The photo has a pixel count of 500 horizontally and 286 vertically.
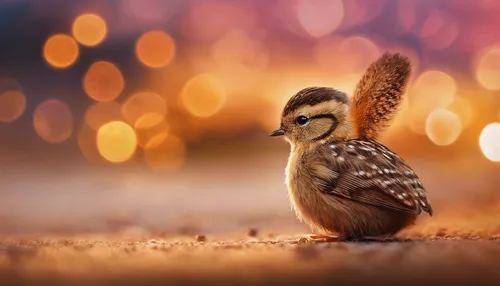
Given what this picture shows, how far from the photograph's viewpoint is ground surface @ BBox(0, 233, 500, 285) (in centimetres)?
470

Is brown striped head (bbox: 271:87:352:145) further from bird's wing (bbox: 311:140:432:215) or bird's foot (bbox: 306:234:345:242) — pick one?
bird's foot (bbox: 306:234:345:242)

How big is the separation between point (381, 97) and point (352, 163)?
0.75 m

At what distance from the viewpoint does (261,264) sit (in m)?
4.92

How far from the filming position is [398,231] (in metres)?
6.00

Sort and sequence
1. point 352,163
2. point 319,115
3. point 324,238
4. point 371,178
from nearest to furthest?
point 371,178
point 352,163
point 324,238
point 319,115

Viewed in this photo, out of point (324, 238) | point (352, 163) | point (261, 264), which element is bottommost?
point (261, 264)

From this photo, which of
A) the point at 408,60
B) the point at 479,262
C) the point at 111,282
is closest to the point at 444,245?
the point at 479,262

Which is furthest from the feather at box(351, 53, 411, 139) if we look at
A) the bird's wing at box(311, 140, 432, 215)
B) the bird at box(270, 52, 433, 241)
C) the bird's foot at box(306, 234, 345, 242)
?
the bird's foot at box(306, 234, 345, 242)

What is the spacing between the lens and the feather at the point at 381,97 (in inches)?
253

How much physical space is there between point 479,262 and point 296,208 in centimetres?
164

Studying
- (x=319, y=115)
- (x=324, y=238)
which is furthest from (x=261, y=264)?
(x=319, y=115)

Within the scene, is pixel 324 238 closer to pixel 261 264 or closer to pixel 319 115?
pixel 319 115

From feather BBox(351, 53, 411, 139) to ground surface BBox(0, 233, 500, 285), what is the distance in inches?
45.1

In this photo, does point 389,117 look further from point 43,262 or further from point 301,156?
point 43,262
